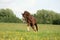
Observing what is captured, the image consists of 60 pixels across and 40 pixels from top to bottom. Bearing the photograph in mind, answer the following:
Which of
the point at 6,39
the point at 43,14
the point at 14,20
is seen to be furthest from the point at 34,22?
the point at 43,14

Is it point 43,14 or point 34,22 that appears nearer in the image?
point 34,22

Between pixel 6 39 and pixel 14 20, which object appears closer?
pixel 6 39

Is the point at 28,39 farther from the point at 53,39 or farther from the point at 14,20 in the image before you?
the point at 14,20

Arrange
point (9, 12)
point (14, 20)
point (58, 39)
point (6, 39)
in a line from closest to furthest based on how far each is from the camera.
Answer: point (6, 39) → point (58, 39) → point (14, 20) → point (9, 12)

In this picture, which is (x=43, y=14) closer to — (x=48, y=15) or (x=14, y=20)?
(x=48, y=15)

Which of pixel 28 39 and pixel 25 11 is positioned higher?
pixel 25 11

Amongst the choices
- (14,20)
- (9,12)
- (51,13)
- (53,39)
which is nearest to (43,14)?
(51,13)

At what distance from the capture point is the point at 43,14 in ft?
295

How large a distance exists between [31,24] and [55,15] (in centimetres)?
7050

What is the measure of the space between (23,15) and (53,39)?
31.6ft

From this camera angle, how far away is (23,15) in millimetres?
19109

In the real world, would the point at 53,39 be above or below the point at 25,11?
below

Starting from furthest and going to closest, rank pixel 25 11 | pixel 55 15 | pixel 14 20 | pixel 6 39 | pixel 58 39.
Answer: pixel 55 15 < pixel 14 20 < pixel 25 11 < pixel 58 39 < pixel 6 39

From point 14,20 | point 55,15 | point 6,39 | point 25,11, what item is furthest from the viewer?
point 55,15
